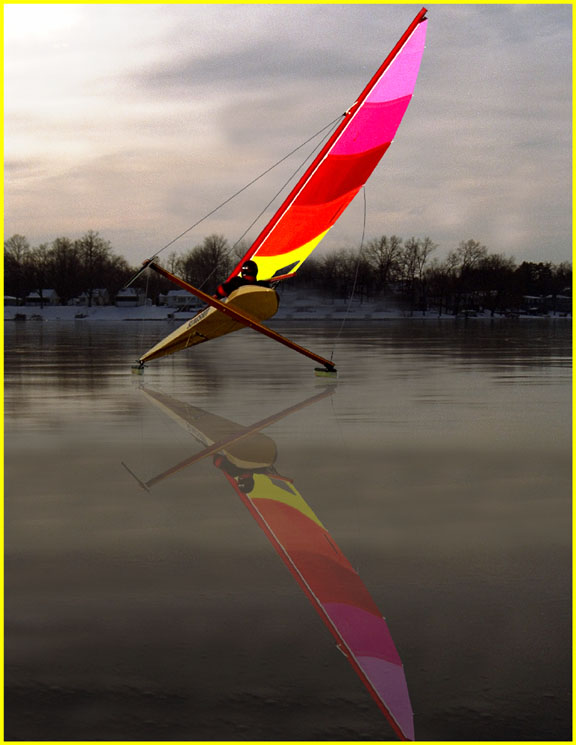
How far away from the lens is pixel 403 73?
17.2 m

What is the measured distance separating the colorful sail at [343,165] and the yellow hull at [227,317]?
0.57m

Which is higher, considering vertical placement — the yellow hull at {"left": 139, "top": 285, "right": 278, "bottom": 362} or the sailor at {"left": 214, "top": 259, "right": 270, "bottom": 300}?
the sailor at {"left": 214, "top": 259, "right": 270, "bottom": 300}

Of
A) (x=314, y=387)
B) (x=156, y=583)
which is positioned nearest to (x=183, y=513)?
(x=156, y=583)

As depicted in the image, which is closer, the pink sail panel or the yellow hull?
the pink sail panel

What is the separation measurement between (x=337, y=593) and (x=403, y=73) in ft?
47.0

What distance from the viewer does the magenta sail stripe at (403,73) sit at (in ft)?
54.9

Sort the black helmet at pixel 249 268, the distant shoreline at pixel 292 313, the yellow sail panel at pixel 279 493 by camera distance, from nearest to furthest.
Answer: the yellow sail panel at pixel 279 493 → the black helmet at pixel 249 268 → the distant shoreline at pixel 292 313

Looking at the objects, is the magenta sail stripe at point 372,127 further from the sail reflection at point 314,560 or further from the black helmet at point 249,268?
the sail reflection at point 314,560

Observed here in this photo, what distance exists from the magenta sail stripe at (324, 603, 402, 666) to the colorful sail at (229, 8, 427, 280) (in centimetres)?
1303

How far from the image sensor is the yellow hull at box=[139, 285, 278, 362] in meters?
16.5

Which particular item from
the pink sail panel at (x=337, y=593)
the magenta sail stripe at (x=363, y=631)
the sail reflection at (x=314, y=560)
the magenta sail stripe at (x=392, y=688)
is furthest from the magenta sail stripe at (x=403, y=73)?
the magenta sail stripe at (x=392, y=688)

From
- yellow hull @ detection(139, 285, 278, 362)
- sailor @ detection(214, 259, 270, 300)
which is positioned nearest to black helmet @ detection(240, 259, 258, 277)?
sailor @ detection(214, 259, 270, 300)

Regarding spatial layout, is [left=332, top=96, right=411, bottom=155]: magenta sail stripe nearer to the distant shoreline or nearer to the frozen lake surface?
the frozen lake surface

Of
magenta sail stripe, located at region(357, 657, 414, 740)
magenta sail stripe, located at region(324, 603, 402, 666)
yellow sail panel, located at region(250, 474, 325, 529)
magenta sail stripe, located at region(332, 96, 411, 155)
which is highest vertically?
magenta sail stripe, located at region(332, 96, 411, 155)
